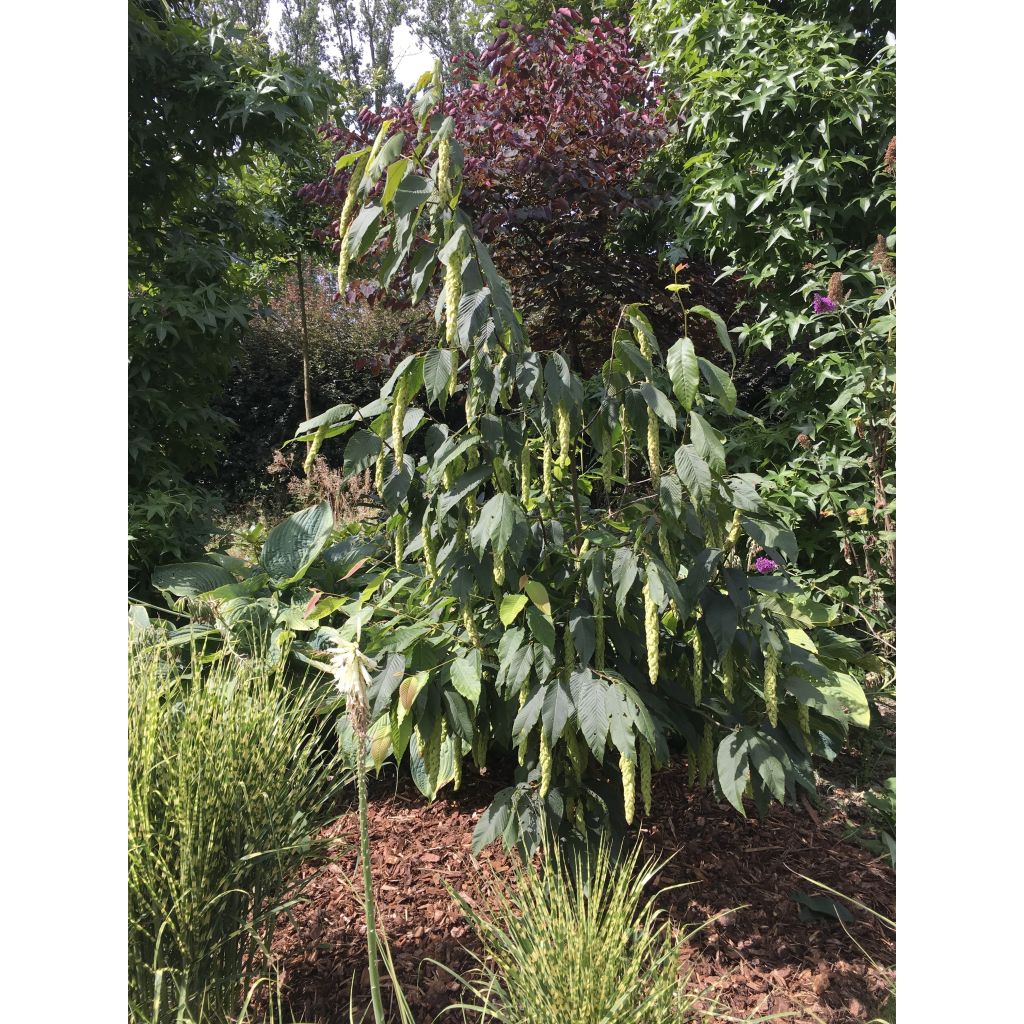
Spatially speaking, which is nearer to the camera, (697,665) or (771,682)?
(771,682)

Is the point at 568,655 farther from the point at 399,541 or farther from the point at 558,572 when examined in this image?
the point at 399,541

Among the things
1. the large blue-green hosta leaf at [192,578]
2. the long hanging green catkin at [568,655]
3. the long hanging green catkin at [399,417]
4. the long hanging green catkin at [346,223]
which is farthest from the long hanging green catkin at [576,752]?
the large blue-green hosta leaf at [192,578]

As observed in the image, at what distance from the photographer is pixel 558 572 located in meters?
1.64

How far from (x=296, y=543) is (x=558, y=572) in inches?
54.4

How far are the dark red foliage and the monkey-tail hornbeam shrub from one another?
7.34 feet

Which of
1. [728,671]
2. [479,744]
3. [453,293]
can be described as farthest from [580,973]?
[453,293]

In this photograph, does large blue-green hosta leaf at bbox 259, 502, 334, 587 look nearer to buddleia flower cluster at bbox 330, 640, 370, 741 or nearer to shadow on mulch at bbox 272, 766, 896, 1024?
shadow on mulch at bbox 272, 766, 896, 1024

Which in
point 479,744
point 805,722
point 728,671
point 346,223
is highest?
point 346,223

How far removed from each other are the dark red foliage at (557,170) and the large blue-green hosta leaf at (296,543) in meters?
1.60

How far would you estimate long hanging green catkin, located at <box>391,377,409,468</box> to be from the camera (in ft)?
4.29

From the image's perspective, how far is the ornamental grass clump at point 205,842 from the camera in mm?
1155

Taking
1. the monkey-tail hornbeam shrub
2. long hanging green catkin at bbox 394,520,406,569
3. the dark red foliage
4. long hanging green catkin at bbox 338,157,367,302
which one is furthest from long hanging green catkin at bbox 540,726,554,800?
the dark red foliage
